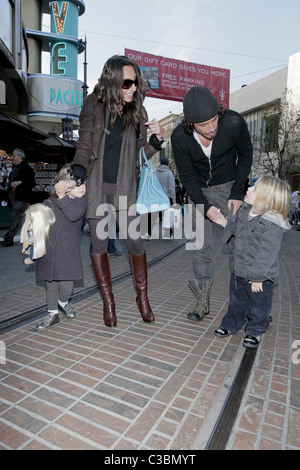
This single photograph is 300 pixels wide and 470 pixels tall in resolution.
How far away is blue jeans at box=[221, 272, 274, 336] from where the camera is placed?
283 centimetres

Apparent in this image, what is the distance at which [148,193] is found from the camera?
305cm

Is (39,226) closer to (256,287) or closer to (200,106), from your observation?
(200,106)

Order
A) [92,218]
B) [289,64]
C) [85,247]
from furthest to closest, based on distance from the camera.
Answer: [289,64] → [85,247] → [92,218]

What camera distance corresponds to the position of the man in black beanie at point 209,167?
3.01m

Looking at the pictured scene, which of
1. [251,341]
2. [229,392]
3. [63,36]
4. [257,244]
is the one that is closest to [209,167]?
[257,244]

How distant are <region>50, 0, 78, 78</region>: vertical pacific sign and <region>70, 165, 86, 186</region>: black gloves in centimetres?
2507

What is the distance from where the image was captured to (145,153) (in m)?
3.03

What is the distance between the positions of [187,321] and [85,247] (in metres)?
4.54

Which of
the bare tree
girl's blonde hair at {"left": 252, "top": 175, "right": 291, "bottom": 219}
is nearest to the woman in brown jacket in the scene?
girl's blonde hair at {"left": 252, "top": 175, "right": 291, "bottom": 219}

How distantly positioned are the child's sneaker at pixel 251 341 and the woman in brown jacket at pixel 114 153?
2.77 feet

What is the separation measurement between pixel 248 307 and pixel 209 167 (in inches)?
49.6

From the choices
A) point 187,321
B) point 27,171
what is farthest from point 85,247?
point 187,321

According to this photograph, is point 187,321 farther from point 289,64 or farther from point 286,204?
point 289,64

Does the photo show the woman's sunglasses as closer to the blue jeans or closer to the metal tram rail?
the blue jeans
